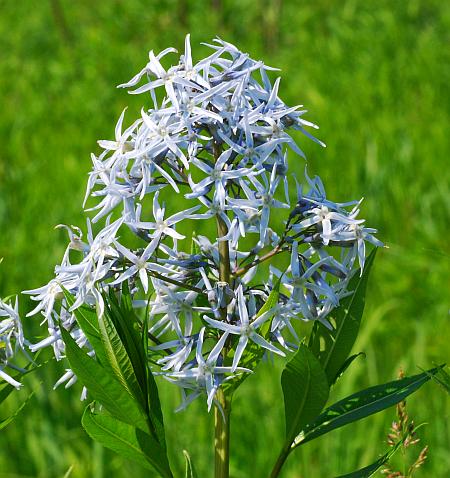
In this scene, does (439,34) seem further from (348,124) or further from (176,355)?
(176,355)

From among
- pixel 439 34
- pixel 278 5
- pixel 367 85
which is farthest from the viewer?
pixel 278 5

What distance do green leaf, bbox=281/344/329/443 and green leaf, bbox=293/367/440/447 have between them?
0.07m

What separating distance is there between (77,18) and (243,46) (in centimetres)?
275

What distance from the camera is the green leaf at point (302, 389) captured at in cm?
158

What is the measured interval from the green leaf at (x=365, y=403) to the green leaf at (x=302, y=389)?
0.22 feet

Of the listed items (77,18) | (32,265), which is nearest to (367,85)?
(32,265)

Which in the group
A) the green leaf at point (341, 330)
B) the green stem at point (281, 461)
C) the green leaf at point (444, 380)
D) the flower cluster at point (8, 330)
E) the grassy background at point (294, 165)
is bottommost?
the grassy background at point (294, 165)

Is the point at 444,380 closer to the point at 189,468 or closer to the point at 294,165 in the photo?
the point at 189,468

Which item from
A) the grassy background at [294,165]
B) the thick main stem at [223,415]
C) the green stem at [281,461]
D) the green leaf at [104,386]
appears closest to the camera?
the green leaf at [104,386]

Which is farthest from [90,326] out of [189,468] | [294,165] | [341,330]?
[294,165]

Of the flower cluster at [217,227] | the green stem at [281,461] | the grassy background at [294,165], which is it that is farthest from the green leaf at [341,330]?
the grassy background at [294,165]

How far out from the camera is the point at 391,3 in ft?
31.4

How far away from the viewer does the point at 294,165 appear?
6484mm

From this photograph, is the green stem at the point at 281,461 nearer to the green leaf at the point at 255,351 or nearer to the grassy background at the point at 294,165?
the green leaf at the point at 255,351
